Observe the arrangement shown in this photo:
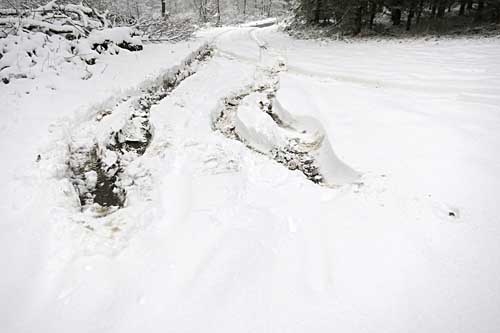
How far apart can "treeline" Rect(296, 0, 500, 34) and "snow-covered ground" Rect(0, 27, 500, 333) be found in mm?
10252

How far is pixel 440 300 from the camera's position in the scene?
197cm

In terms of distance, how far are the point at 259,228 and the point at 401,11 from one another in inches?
639

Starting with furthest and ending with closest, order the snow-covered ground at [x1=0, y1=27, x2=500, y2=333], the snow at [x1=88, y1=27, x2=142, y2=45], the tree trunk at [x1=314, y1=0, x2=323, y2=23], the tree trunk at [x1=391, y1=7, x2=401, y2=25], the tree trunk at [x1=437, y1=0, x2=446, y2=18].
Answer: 1. the tree trunk at [x1=314, y1=0, x2=323, y2=23]
2. the tree trunk at [x1=391, y1=7, x2=401, y2=25]
3. the tree trunk at [x1=437, y1=0, x2=446, y2=18]
4. the snow at [x1=88, y1=27, x2=142, y2=45]
5. the snow-covered ground at [x1=0, y1=27, x2=500, y2=333]

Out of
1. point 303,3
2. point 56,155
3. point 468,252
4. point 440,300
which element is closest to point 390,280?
point 440,300

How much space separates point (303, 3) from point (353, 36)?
4.60 meters

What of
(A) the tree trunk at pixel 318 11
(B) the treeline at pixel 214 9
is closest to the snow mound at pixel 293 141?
(A) the tree trunk at pixel 318 11

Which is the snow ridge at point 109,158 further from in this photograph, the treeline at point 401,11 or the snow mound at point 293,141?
the treeline at point 401,11

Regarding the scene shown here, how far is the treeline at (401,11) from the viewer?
40.1ft

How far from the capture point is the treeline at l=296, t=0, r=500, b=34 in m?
12.2

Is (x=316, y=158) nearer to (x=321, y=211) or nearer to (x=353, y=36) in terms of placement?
(x=321, y=211)

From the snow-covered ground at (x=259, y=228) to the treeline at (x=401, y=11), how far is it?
1025 cm

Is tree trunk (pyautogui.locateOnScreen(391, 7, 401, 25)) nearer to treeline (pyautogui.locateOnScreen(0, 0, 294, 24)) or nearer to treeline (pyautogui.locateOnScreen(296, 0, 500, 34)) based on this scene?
treeline (pyautogui.locateOnScreen(296, 0, 500, 34))

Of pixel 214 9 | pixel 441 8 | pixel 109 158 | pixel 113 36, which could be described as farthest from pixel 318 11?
pixel 214 9

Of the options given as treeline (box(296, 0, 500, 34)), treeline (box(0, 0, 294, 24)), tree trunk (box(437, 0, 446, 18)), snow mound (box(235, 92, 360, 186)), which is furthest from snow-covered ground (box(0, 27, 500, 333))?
treeline (box(0, 0, 294, 24))
